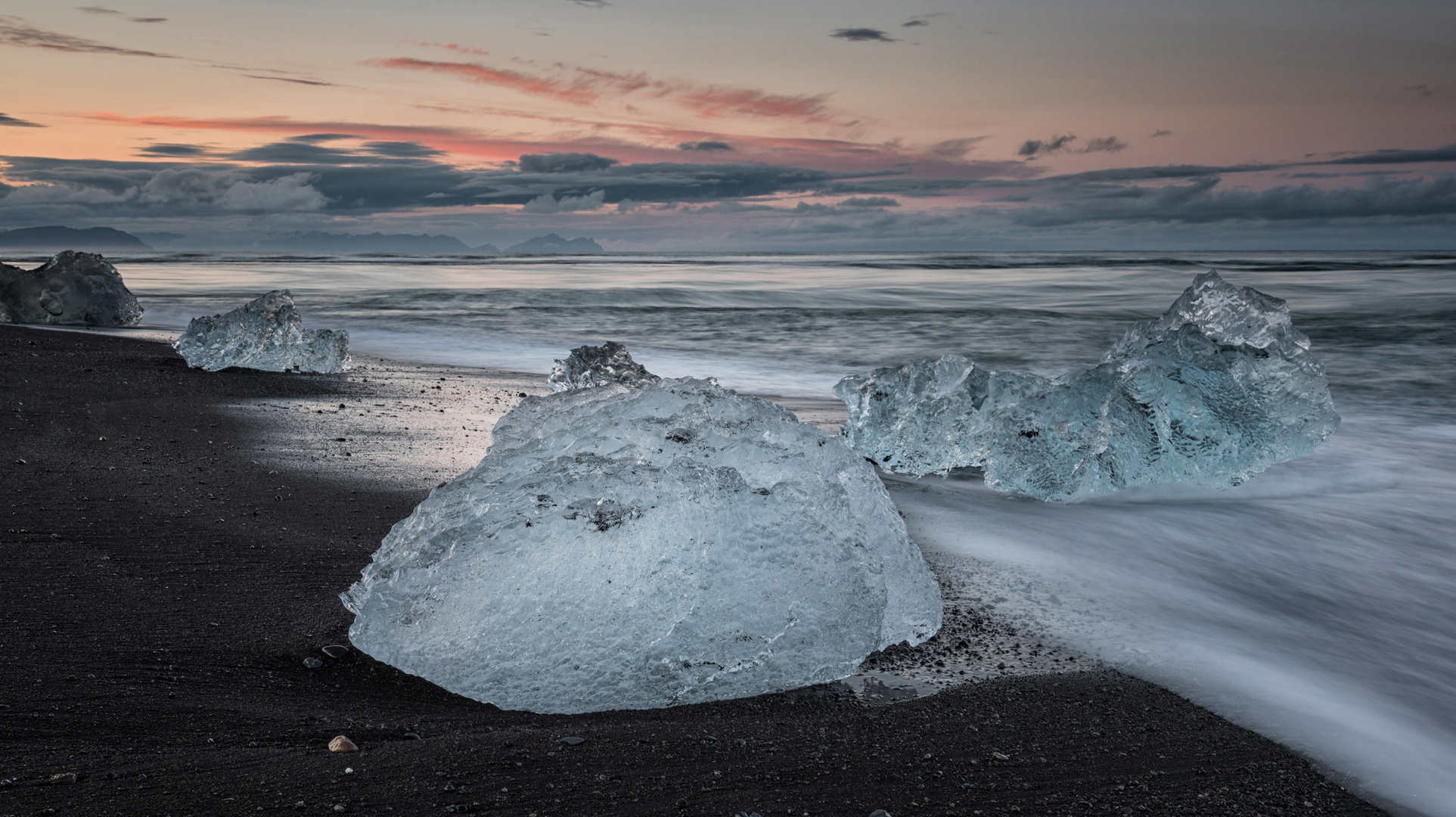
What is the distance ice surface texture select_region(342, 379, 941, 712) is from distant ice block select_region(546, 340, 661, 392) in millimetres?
3444

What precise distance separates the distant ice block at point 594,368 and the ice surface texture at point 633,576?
11.3 feet

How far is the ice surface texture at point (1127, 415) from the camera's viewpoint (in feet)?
14.1

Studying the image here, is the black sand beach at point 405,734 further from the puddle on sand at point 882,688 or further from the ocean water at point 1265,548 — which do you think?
the ocean water at point 1265,548

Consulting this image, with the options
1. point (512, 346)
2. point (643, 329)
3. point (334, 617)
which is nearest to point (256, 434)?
point (334, 617)

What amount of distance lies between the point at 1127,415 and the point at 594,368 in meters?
3.19

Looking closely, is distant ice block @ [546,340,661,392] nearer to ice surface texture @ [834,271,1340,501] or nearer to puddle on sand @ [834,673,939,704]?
ice surface texture @ [834,271,1340,501]

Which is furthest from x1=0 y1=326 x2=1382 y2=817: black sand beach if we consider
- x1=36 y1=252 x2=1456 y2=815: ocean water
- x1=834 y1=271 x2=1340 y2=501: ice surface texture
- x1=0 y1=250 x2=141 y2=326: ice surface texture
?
x1=0 y1=250 x2=141 y2=326: ice surface texture

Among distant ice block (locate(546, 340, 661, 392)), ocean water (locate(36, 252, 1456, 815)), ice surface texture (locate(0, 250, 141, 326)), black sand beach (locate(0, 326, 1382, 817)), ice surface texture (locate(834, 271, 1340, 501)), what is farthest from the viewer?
ice surface texture (locate(0, 250, 141, 326))

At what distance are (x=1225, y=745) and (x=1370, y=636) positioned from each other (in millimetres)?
1312

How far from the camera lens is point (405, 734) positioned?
5.88 feet

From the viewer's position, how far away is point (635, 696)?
2020mm

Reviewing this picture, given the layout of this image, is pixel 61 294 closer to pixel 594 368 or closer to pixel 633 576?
pixel 594 368

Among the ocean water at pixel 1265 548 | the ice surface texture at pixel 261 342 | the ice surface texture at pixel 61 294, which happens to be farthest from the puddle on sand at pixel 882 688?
the ice surface texture at pixel 61 294

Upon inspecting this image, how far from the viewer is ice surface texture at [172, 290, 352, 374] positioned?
7266 millimetres
